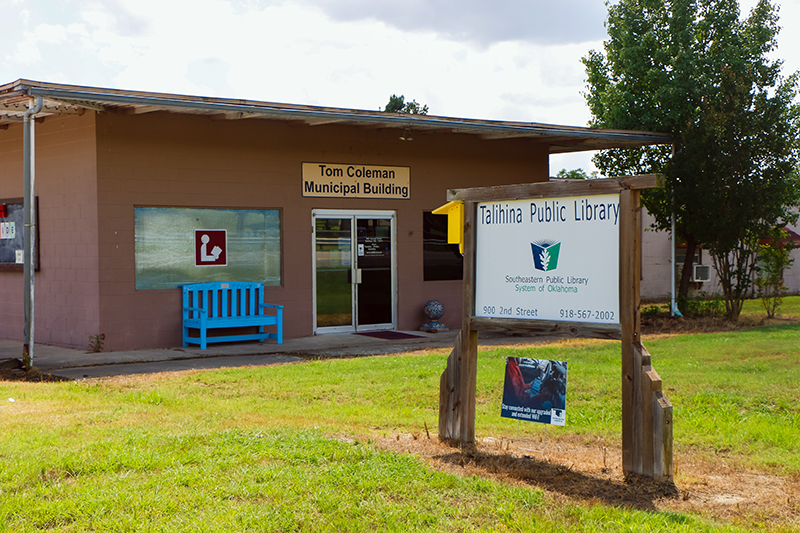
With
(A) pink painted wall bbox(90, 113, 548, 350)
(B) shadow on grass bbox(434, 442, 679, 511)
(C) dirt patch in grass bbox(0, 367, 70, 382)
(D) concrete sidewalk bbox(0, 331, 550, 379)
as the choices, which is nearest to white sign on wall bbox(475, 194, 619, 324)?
(B) shadow on grass bbox(434, 442, 679, 511)

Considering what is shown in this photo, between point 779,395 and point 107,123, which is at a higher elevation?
point 107,123

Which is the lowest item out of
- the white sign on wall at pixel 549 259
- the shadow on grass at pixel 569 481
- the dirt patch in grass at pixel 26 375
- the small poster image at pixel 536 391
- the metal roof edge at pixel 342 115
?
the dirt patch in grass at pixel 26 375

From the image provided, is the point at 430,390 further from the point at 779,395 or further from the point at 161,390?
the point at 779,395

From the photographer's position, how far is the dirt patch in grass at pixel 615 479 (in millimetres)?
4730

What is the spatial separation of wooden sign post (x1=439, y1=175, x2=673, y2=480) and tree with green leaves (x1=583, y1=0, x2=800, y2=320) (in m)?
12.4

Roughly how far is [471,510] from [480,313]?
1.90m

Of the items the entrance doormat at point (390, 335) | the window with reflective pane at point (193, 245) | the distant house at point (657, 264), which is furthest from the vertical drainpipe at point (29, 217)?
the distant house at point (657, 264)

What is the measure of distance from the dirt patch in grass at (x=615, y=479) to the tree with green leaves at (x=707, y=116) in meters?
12.1

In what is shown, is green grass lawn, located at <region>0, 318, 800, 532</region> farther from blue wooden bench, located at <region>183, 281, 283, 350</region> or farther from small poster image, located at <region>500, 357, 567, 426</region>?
blue wooden bench, located at <region>183, 281, 283, 350</region>

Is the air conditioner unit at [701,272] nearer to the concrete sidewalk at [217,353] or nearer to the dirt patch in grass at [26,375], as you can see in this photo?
the concrete sidewalk at [217,353]

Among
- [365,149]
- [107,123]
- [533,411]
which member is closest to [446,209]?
[533,411]

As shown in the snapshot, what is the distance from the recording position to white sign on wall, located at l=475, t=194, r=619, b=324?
5367 millimetres

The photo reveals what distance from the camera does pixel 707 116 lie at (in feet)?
55.1

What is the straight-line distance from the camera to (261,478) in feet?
15.8
